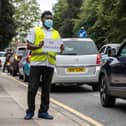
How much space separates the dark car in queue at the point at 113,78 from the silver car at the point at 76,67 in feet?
11.8

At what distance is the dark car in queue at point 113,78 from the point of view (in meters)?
11.8

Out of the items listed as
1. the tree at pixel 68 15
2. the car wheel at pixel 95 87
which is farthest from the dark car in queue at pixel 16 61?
the tree at pixel 68 15

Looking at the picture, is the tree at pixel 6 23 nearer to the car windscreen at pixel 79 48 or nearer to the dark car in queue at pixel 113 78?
the car windscreen at pixel 79 48

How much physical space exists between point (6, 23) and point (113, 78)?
4083 centimetres

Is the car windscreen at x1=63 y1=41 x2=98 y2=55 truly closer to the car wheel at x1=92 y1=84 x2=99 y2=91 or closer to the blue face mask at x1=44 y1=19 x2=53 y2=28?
the car wheel at x1=92 y1=84 x2=99 y2=91

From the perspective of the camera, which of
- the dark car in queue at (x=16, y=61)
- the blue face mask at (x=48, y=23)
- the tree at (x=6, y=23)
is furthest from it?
the tree at (x=6, y=23)

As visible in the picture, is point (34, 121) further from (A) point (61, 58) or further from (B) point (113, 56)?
(A) point (61, 58)

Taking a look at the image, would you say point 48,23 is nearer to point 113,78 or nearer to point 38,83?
point 38,83

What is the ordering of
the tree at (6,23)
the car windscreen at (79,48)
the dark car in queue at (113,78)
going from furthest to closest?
the tree at (6,23), the car windscreen at (79,48), the dark car in queue at (113,78)

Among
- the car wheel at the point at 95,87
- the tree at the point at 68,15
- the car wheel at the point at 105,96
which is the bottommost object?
the car wheel at the point at 95,87

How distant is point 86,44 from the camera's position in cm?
1780

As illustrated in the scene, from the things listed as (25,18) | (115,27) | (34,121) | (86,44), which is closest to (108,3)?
(115,27)

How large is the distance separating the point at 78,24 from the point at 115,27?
29171mm

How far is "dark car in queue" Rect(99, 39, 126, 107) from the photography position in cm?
1184
